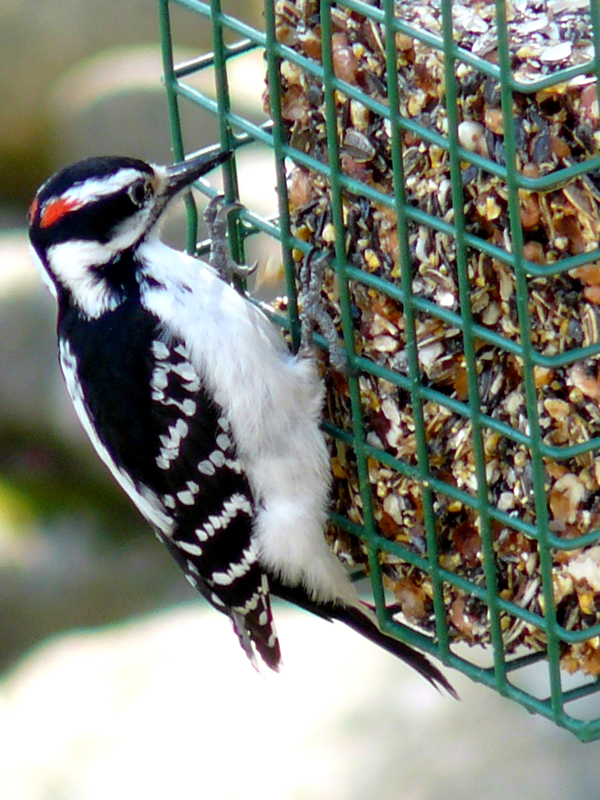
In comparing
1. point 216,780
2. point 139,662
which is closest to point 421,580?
point 216,780

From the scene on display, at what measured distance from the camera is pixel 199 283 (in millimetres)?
2717

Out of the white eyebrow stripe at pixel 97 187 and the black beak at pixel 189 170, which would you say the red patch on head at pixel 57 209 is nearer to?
the white eyebrow stripe at pixel 97 187

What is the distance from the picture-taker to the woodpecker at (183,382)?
2691 mm

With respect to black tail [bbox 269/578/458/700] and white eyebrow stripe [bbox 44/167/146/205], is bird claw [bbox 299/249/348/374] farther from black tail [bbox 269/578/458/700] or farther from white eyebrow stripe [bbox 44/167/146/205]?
black tail [bbox 269/578/458/700]

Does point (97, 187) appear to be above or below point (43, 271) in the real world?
above

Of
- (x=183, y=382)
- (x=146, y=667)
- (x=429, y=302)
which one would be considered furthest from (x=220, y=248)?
(x=146, y=667)

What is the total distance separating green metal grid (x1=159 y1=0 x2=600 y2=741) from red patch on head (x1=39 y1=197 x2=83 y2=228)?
0.83ft

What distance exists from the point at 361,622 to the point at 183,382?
70 centimetres

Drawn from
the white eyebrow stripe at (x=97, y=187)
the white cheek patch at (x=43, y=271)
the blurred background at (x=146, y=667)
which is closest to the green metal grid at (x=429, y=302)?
the white eyebrow stripe at (x=97, y=187)

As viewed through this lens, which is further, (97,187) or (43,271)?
(43,271)

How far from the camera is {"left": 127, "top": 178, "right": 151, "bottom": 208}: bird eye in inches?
108

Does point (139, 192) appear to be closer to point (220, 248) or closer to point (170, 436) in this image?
point (220, 248)

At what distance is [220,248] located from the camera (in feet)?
9.41

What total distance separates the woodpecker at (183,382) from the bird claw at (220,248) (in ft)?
0.26
